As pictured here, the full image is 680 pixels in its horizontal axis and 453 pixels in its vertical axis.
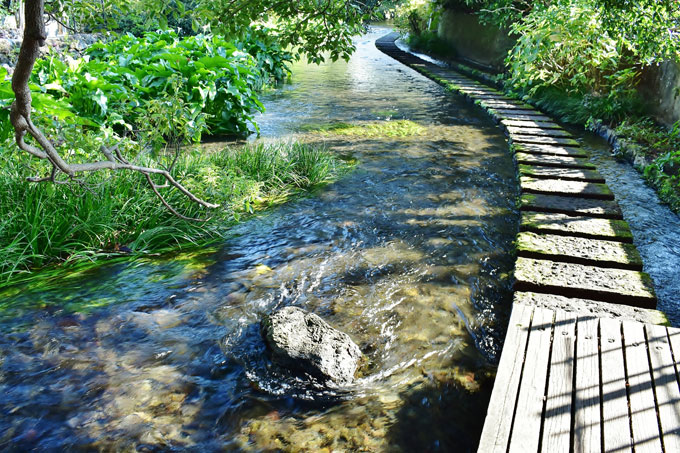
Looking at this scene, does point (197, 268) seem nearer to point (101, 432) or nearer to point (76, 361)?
point (76, 361)

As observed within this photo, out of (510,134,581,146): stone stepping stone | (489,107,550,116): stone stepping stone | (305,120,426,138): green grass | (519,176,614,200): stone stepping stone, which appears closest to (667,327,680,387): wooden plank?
(519,176,614,200): stone stepping stone

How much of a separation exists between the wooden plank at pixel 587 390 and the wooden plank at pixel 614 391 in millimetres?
28

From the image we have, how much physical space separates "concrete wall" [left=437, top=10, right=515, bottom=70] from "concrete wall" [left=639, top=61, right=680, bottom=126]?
553 cm

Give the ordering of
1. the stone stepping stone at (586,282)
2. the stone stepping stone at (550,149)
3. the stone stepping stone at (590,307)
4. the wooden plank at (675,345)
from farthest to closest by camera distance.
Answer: the stone stepping stone at (550,149) → the stone stepping stone at (586,282) → the stone stepping stone at (590,307) → the wooden plank at (675,345)

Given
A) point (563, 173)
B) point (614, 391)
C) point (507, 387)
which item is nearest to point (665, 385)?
point (614, 391)

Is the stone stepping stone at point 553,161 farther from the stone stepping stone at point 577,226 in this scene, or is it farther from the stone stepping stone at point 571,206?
the stone stepping stone at point 577,226

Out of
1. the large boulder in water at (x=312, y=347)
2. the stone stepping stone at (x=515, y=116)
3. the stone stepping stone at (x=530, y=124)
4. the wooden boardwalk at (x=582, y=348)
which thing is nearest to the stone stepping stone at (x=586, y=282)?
the wooden boardwalk at (x=582, y=348)

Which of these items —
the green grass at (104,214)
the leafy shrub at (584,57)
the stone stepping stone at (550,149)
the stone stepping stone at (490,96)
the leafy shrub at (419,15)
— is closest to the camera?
the green grass at (104,214)

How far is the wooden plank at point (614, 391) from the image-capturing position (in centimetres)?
196

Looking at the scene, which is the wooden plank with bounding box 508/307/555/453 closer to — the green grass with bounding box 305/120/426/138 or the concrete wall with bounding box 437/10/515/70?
the green grass with bounding box 305/120/426/138

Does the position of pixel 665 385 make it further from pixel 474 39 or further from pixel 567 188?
pixel 474 39

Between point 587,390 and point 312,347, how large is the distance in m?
1.41

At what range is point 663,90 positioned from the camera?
22.7 ft

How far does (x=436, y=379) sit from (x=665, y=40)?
17.5 feet
